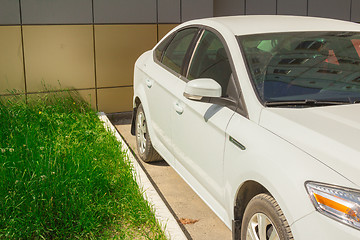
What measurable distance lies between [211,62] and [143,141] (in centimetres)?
207

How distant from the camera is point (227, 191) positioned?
3551 millimetres

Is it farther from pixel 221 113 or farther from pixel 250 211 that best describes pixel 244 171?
pixel 221 113

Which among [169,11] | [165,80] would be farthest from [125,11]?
[165,80]

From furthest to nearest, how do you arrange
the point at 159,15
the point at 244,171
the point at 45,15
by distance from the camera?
the point at 159,15 < the point at 45,15 < the point at 244,171

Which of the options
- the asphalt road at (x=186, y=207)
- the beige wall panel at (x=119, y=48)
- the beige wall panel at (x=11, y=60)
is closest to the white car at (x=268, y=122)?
the asphalt road at (x=186, y=207)

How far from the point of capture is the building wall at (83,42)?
757 centimetres

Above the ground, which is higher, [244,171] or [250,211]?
[244,171]

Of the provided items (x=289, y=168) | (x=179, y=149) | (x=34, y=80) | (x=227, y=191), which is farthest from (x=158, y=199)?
(x=34, y=80)

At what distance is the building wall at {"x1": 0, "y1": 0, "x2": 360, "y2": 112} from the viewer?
757 centimetres

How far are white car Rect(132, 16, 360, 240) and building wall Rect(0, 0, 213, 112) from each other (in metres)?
3.13

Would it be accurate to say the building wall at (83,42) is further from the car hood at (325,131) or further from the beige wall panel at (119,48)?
the car hood at (325,131)

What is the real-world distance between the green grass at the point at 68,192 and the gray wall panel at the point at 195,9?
3.42 metres

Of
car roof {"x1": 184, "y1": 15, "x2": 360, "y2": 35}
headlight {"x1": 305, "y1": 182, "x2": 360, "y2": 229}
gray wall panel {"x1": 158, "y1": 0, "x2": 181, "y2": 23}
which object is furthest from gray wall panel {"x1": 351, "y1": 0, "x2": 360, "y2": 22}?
headlight {"x1": 305, "y1": 182, "x2": 360, "y2": 229}

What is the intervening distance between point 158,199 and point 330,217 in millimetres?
2397
